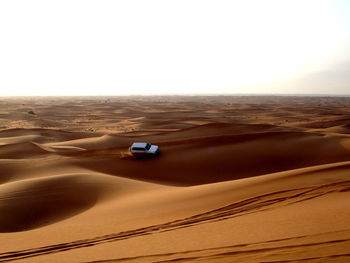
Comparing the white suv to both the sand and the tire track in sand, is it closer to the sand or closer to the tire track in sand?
the sand

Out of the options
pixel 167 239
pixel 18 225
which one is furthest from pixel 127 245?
pixel 18 225

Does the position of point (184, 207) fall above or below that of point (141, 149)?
above

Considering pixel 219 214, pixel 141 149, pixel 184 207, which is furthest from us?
pixel 141 149

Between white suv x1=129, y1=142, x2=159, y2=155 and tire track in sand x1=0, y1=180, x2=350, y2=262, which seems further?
white suv x1=129, y1=142, x2=159, y2=155

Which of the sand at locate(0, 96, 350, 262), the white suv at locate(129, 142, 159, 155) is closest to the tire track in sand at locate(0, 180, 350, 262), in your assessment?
the sand at locate(0, 96, 350, 262)

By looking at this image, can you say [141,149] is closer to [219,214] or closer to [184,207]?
[184,207]

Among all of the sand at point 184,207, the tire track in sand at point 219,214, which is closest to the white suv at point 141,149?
the sand at point 184,207

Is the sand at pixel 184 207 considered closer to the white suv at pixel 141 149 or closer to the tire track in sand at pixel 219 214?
the tire track in sand at pixel 219 214

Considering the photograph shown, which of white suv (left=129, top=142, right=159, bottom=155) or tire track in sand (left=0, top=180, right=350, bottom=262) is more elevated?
tire track in sand (left=0, top=180, right=350, bottom=262)

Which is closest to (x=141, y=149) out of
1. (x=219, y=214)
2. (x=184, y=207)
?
(x=184, y=207)

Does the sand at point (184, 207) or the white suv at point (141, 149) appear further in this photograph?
the white suv at point (141, 149)

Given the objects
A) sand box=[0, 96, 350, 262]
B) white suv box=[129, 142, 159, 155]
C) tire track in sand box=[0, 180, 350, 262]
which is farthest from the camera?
white suv box=[129, 142, 159, 155]

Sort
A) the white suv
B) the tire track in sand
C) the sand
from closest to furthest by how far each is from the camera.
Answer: the sand
the tire track in sand
the white suv
